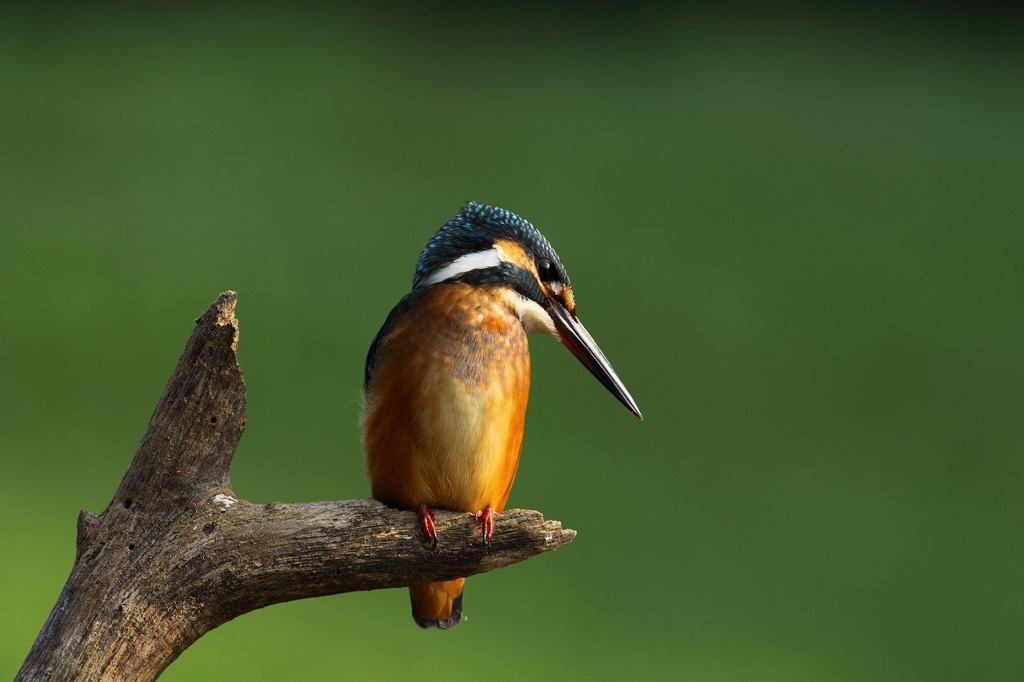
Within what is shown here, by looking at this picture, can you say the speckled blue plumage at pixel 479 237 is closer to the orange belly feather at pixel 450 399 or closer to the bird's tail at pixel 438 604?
the orange belly feather at pixel 450 399

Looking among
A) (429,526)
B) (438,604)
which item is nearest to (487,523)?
(429,526)

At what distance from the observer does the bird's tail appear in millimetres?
1515

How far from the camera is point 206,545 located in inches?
49.1

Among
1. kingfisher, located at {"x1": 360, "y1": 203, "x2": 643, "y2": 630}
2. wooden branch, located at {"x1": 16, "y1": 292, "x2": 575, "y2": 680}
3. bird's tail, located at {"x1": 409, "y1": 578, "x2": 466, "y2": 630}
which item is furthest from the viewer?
bird's tail, located at {"x1": 409, "y1": 578, "x2": 466, "y2": 630}

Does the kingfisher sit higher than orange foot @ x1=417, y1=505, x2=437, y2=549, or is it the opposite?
the kingfisher

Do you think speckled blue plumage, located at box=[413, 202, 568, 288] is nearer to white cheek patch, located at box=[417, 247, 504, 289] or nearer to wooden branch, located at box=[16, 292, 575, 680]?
white cheek patch, located at box=[417, 247, 504, 289]

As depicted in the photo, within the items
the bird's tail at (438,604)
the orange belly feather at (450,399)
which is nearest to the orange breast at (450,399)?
the orange belly feather at (450,399)

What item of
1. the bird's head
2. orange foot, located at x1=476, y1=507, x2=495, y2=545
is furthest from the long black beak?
orange foot, located at x1=476, y1=507, x2=495, y2=545

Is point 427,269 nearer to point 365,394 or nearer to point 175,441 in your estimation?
point 365,394

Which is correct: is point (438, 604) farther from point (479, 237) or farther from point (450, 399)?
point (479, 237)

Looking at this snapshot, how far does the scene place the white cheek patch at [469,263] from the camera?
1381 mm

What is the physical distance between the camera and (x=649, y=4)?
4.43 metres

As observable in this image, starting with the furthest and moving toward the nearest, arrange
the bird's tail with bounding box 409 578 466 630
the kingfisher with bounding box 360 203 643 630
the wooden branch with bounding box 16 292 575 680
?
1. the bird's tail with bounding box 409 578 466 630
2. the kingfisher with bounding box 360 203 643 630
3. the wooden branch with bounding box 16 292 575 680

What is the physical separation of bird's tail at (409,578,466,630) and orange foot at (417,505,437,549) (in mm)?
237
